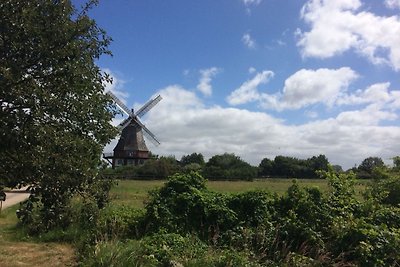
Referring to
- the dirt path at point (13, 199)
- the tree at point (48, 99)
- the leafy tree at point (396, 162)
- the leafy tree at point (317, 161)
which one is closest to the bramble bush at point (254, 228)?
→ the leafy tree at point (396, 162)

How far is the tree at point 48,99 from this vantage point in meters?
5.53

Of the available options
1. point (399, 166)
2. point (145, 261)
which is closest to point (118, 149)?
point (399, 166)

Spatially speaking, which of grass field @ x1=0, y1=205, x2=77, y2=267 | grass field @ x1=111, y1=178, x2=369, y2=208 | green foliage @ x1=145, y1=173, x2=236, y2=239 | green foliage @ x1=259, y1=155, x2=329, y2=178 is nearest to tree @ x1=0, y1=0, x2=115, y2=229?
grass field @ x1=111, y1=178, x2=369, y2=208

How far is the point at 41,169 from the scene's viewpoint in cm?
598

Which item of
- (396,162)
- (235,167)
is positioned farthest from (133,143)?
(396,162)

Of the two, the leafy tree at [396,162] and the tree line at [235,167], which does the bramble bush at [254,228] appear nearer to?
the leafy tree at [396,162]

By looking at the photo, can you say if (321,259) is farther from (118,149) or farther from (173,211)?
(118,149)

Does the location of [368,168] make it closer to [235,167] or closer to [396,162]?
[396,162]

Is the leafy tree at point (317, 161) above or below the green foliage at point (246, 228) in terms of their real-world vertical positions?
above

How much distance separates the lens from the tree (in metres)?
5.53

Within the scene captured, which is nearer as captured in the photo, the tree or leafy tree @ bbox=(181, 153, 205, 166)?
the tree

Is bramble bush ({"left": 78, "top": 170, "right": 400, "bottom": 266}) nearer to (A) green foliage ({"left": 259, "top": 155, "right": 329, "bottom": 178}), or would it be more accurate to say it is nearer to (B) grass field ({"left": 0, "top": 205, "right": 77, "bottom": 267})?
(B) grass field ({"left": 0, "top": 205, "right": 77, "bottom": 267})

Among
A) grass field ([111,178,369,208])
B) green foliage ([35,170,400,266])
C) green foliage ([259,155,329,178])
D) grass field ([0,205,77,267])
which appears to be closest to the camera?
green foliage ([35,170,400,266])

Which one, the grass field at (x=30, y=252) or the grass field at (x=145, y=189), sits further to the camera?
the grass field at (x=145, y=189)
